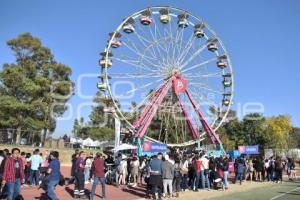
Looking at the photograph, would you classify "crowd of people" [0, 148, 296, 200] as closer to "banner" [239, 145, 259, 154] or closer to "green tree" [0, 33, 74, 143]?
"banner" [239, 145, 259, 154]

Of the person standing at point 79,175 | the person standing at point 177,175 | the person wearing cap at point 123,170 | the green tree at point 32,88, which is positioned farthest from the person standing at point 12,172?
the green tree at point 32,88

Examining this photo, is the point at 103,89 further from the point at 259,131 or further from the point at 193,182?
the point at 259,131

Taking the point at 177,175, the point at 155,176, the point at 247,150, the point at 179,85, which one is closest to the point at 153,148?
the point at 247,150

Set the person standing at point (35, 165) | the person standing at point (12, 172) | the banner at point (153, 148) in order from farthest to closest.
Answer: the banner at point (153, 148), the person standing at point (35, 165), the person standing at point (12, 172)

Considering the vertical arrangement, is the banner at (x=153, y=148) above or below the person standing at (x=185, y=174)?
above

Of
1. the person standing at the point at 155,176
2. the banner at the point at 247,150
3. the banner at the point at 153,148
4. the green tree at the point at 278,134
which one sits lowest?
the person standing at the point at 155,176

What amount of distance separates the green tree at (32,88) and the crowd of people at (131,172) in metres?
17.5

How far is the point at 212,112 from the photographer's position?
5062cm

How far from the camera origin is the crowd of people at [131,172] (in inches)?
572

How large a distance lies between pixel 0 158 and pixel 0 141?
77.8ft

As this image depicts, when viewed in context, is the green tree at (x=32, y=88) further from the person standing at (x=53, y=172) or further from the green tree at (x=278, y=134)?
the green tree at (x=278, y=134)

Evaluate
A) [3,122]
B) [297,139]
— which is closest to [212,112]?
[3,122]

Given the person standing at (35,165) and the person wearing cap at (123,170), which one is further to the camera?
the person wearing cap at (123,170)

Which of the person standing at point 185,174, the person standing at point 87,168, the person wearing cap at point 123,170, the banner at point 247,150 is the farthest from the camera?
the banner at point 247,150
